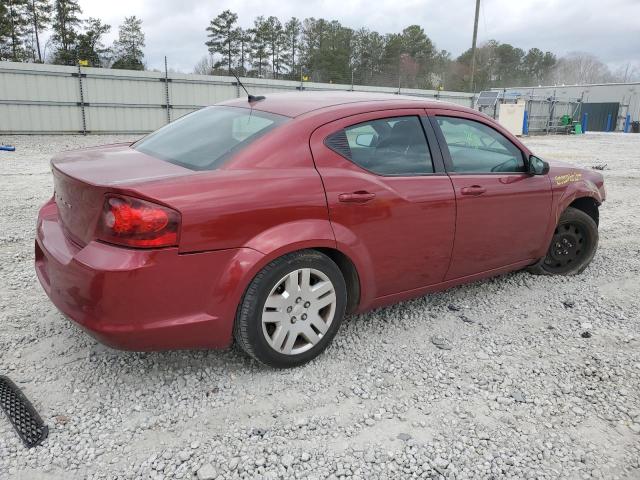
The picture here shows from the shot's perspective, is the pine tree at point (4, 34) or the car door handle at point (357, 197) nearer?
the car door handle at point (357, 197)

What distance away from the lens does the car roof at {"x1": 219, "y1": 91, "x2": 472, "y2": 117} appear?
124 inches

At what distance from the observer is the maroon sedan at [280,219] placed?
2.42 metres

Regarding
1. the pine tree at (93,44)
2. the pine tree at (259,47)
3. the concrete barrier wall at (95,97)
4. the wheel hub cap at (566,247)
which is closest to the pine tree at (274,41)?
the pine tree at (259,47)

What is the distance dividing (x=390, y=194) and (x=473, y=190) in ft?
2.49

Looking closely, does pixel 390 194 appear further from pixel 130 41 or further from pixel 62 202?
pixel 130 41

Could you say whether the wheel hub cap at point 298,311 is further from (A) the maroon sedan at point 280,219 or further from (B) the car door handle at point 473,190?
(B) the car door handle at point 473,190

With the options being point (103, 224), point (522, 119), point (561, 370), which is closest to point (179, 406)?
point (103, 224)

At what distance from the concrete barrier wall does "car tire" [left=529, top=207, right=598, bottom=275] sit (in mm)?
17965

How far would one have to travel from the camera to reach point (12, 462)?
7.24 feet

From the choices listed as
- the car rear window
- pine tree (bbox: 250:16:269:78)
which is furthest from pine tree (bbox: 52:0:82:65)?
the car rear window

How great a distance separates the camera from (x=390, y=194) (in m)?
3.11

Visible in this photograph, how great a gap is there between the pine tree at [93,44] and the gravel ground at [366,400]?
35.2m

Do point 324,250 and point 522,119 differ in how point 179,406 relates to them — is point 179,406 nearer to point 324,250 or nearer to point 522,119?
point 324,250

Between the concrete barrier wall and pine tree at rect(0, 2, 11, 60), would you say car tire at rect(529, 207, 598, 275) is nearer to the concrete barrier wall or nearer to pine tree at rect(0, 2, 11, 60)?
the concrete barrier wall
